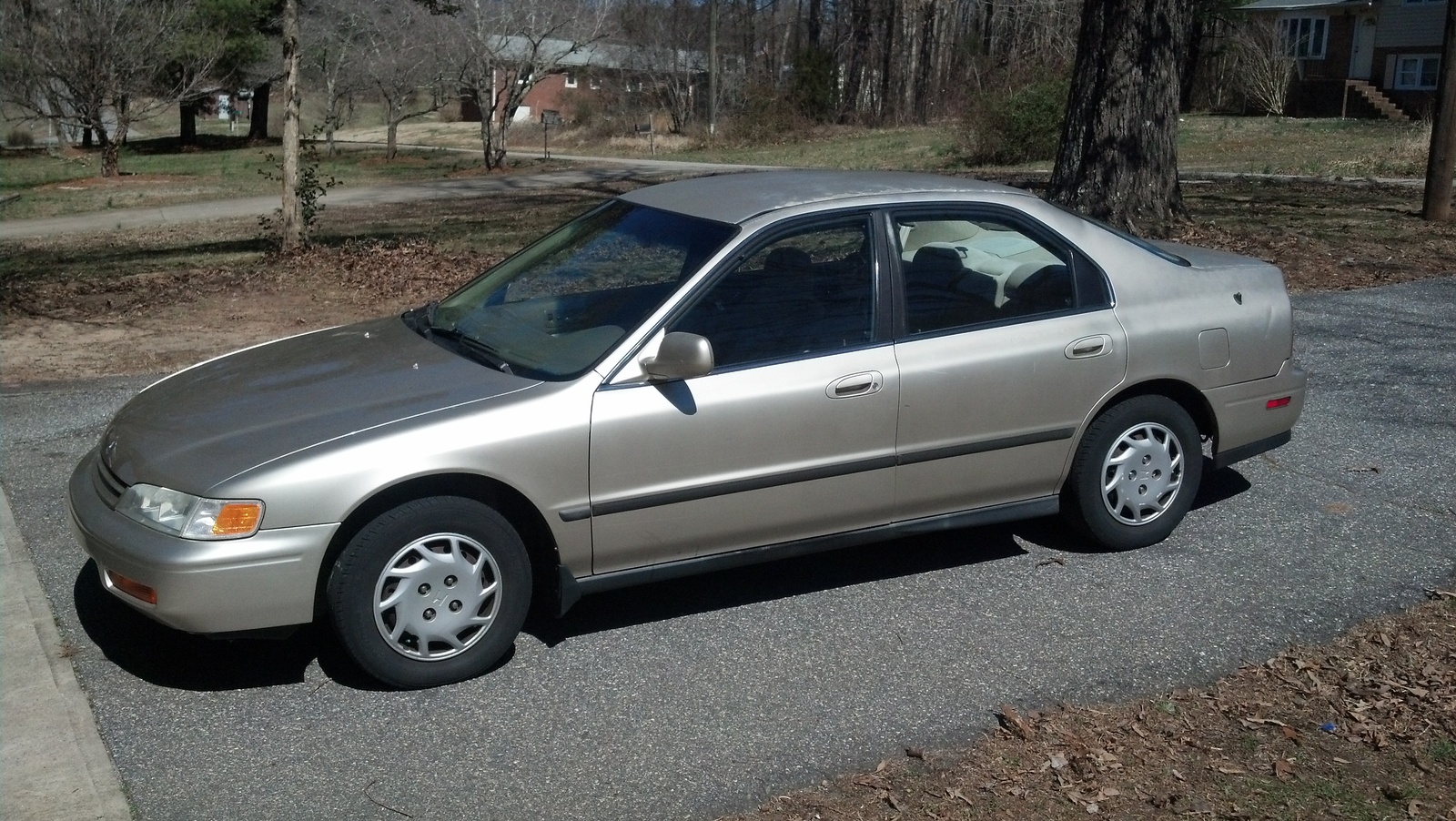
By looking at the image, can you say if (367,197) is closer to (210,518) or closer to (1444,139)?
(1444,139)

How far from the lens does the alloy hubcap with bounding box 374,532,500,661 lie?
4219 millimetres

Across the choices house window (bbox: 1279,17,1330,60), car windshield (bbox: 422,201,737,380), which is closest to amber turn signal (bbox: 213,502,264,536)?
car windshield (bbox: 422,201,737,380)

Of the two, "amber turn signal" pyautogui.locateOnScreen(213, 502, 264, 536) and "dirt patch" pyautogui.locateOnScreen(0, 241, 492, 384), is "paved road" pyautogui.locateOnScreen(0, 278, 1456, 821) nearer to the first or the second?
"amber turn signal" pyautogui.locateOnScreen(213, 502, 264, 536)

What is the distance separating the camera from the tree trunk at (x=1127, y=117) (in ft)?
41.9

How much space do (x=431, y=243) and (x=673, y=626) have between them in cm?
1146

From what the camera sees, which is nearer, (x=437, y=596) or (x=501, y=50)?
(x=437, y=596)

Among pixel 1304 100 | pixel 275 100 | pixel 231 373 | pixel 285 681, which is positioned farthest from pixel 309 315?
pixel 275 100

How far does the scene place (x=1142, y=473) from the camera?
215 inches

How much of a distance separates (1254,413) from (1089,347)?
968 mm

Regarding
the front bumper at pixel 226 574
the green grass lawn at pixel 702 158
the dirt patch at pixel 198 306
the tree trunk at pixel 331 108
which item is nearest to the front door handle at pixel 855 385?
the front bumper at pixel 226 574

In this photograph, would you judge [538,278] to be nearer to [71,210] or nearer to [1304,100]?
[71,210]

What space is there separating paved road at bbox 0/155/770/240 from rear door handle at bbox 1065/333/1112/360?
18487mm

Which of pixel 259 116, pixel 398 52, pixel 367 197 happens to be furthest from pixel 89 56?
pixel 259 116

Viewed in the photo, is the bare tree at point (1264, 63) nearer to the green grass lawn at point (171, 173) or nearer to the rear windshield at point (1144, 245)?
the green grass lawn at point (171, 173)
